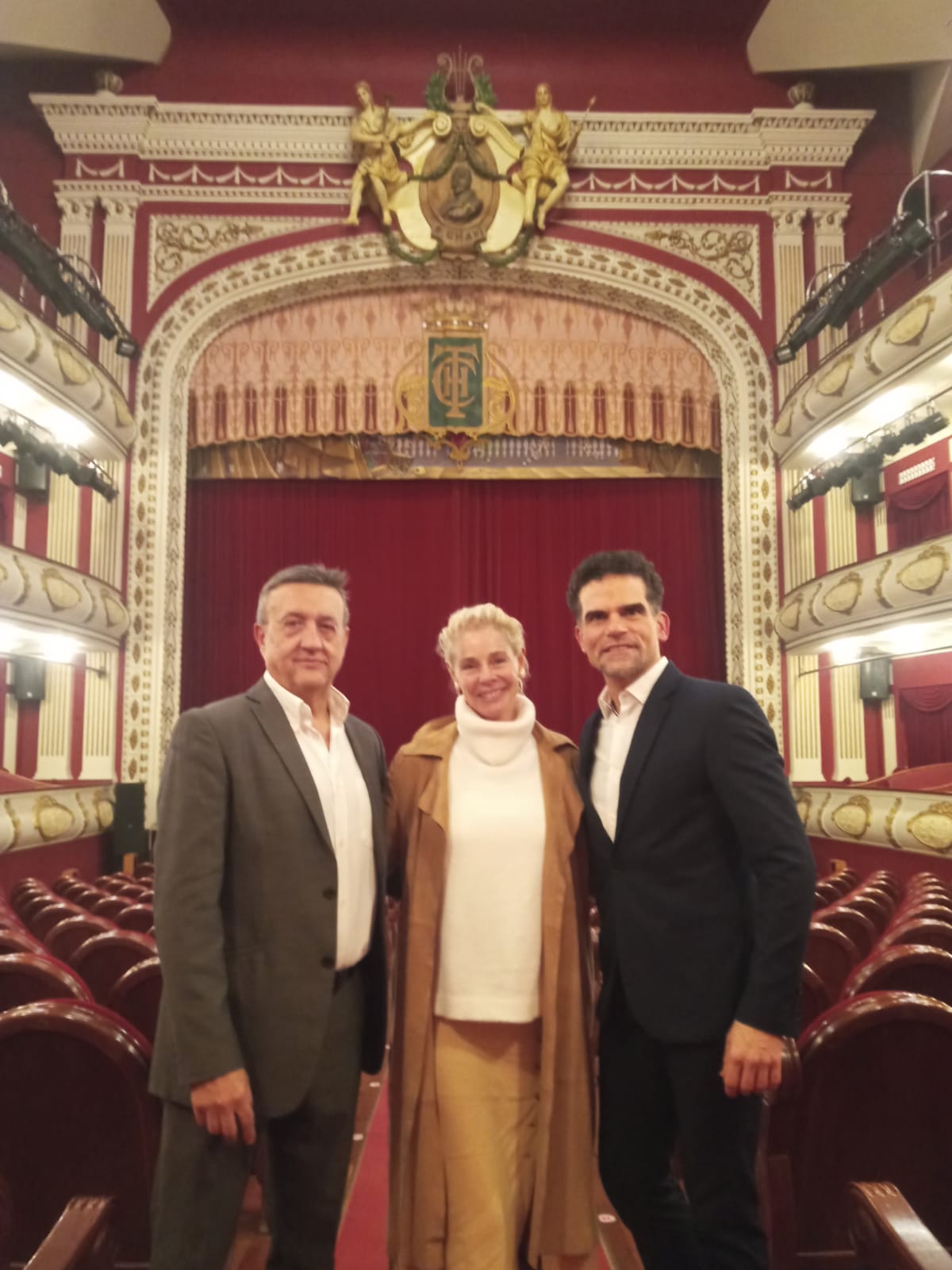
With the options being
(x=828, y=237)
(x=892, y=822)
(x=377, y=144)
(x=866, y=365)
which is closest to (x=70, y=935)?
(x=892, y=822)

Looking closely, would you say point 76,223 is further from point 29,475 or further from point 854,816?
point 854,816

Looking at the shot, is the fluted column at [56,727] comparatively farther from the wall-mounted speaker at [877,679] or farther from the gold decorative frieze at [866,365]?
the wall-mounted speaker at [877,679]

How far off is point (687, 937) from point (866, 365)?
699 centimetres

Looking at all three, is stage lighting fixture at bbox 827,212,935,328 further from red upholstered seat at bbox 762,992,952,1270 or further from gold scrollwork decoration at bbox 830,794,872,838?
red upholstered seat at bbox 762,992,952,1270

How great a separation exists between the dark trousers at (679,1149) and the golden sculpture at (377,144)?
352 inches

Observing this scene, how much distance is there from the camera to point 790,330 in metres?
9.23

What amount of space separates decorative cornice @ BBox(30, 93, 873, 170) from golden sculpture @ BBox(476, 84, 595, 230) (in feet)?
0.94

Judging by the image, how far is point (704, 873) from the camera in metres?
1.71

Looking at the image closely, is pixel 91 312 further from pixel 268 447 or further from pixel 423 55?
pixel 423 55

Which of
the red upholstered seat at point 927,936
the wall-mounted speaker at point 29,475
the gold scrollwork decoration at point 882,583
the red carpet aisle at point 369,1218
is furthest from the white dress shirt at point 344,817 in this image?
the wall-mounted speaker at point 29,475

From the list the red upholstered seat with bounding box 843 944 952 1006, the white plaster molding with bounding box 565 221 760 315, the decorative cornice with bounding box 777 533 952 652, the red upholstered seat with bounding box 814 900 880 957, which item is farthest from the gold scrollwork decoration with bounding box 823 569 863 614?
the red upholstered seat with bounding box 843 944 952 1006

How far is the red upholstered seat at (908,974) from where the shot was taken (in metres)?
1.90

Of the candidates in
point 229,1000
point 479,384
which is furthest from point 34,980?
point 479,384

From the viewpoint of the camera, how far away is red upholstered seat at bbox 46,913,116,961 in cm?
285
